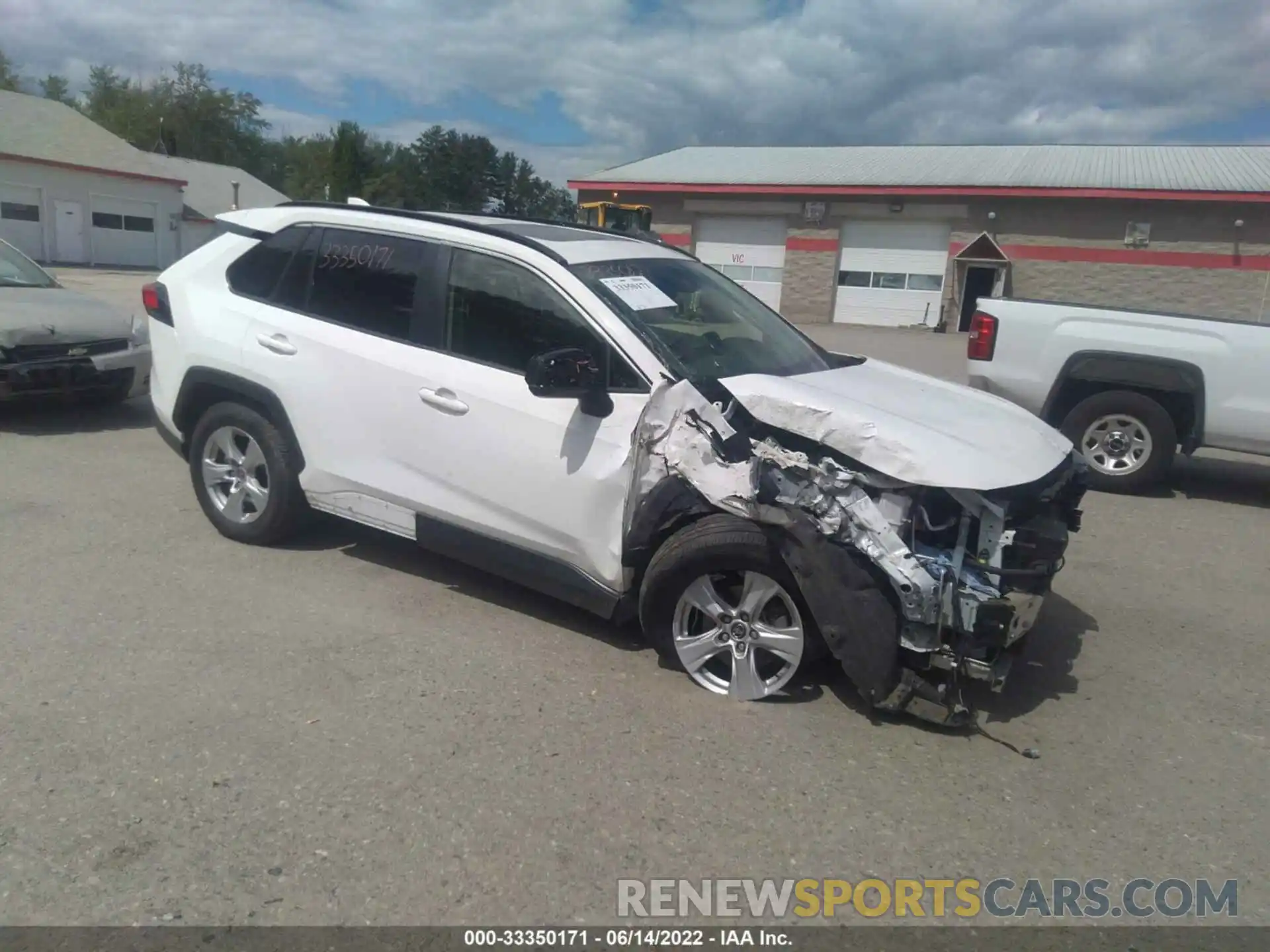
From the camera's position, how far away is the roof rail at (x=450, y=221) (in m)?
4.58

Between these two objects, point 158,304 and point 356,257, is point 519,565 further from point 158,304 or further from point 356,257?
point 158,304

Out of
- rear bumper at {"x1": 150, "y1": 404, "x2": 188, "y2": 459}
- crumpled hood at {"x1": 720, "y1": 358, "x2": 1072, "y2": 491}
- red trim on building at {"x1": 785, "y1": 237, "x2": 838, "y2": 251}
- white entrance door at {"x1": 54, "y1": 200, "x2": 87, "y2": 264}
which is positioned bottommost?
rear bumper at {"x1": 150, "y1": 404, "x2": 188, "y2": 459}

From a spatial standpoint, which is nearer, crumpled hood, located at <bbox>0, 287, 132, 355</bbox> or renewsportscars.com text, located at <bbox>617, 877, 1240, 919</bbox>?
renewsportscars.com text, located at <bbox>617, 877, 1240, 919</bbox>

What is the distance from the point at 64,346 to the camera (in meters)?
7.88

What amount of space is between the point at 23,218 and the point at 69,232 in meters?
1.89

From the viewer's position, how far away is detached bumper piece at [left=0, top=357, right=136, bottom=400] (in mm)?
7527

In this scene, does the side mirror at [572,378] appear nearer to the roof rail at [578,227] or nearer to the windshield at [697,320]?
the windshield at [697,320]

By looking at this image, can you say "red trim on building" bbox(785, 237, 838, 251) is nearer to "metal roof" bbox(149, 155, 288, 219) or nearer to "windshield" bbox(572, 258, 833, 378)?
"windshield" bbox(572, 258, 833, 378)

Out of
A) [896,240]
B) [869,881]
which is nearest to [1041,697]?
[869,881]

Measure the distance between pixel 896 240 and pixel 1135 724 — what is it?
99.2ft

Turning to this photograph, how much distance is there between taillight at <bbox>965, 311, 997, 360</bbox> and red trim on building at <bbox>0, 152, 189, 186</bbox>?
37.6 meters

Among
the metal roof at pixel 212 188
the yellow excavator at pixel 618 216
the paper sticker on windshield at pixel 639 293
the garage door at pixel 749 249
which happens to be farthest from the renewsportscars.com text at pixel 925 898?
the metal roof at pixel 212 188

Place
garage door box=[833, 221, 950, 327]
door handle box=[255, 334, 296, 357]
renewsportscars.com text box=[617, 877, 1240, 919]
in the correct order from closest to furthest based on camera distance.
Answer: renewsportscars.com text box=[617, 877, 1240, 919] → door handle box=[255, 334, 296, 357] → garage door box=[833, 221, 950, 327]

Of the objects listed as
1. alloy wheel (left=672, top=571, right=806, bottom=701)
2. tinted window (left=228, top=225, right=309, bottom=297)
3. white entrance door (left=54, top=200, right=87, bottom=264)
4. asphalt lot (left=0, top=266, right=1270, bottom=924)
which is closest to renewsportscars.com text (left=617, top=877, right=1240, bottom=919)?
asphalt lot (left=0, top=266, right=1270, bottom=924)
